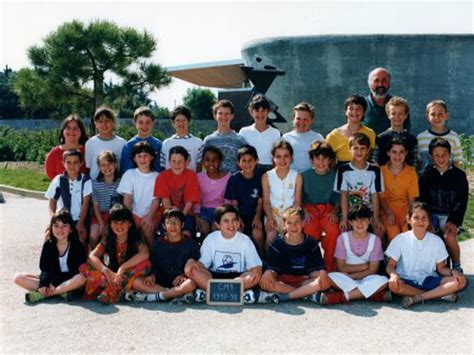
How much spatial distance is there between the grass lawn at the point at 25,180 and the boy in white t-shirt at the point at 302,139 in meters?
8.53

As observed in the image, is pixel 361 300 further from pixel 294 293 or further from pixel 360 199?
pixel 360 199

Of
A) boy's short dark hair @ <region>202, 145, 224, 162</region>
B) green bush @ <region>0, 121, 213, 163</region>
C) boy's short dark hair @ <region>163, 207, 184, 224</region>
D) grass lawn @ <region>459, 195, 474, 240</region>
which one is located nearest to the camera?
boy's short dark hair @ <region>163, 207, 184, 224</region>

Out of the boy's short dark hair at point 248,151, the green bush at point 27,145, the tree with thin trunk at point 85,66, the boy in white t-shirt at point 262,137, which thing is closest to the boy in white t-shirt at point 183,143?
the boy in white t-shirt at point 262,137

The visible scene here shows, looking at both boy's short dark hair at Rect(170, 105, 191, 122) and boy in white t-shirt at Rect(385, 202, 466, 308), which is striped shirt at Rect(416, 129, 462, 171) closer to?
boy in white t-shirt at Rect(385, 202, 466, 308)

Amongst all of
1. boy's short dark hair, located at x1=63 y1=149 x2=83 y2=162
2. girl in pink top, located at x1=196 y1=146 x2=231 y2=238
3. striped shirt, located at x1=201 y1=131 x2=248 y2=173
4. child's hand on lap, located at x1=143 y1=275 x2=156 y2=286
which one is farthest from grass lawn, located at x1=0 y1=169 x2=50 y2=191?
child's hand on lap, located at x1=143 y1=275 x2=156 y2=286

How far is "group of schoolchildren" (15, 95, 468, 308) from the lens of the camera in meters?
4.62

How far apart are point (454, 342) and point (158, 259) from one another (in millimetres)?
2369

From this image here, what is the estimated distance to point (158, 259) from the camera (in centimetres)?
483

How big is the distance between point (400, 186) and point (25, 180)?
1152 cm

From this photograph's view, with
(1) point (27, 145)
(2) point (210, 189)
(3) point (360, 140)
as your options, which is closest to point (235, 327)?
(2) point (210, 189)

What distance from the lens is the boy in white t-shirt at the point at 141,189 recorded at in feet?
17.4

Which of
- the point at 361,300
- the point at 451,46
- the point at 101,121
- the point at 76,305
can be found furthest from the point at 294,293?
the point at 451,46

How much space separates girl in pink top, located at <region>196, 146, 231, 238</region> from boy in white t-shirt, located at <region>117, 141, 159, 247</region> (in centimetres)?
43

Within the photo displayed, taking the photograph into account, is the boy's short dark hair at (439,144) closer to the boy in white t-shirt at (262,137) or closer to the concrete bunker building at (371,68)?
the boy in white t-shirt at (262,137)
